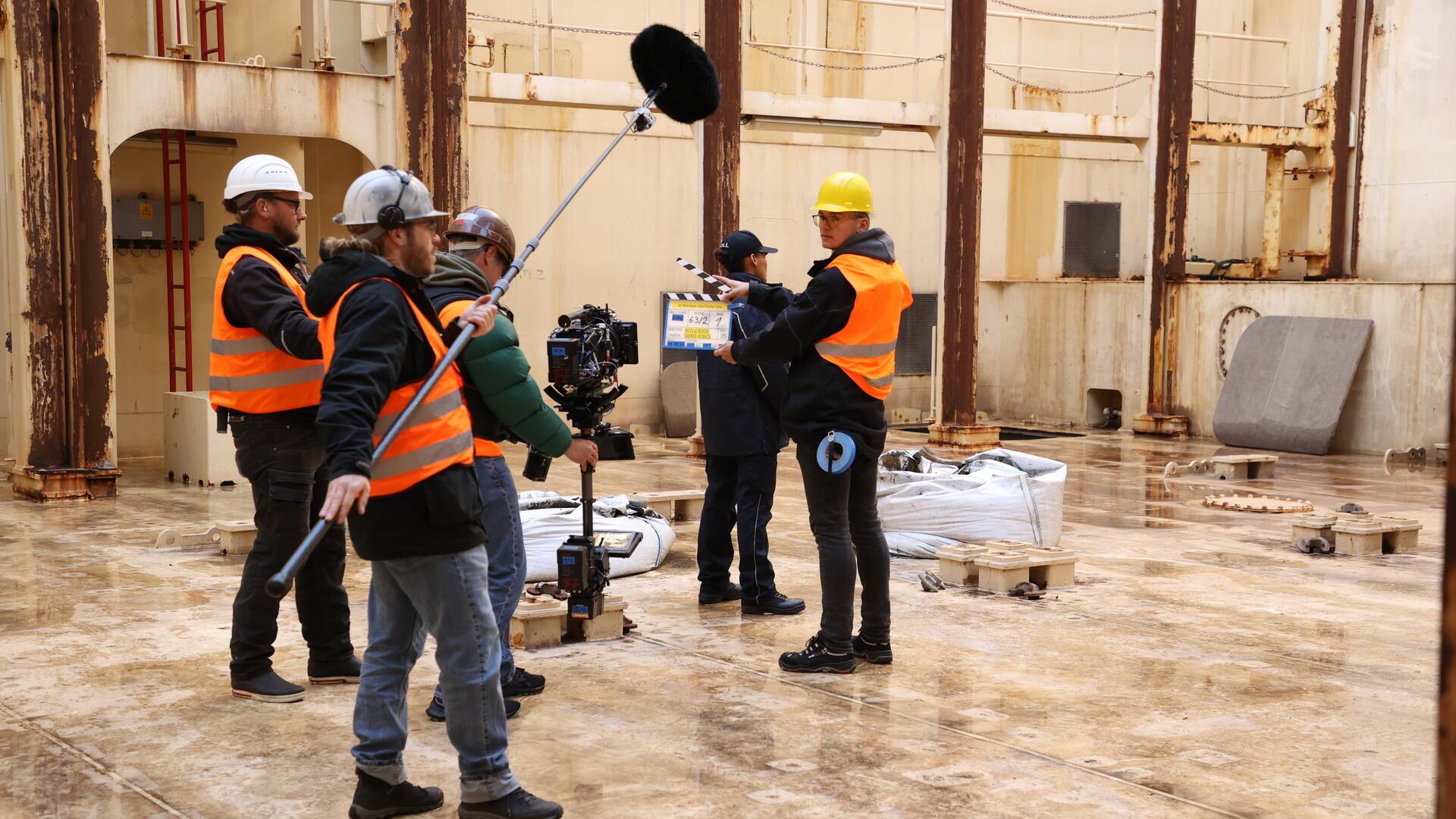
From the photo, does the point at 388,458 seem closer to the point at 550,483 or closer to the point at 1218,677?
the point at 1218,677

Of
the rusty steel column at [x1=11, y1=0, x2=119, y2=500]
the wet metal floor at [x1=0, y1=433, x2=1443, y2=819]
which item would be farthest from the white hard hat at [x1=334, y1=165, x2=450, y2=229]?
the rusty steel column at [x1=11, y1=0, x2=119, y2=500]

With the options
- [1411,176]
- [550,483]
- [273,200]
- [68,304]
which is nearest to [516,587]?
[273,200]

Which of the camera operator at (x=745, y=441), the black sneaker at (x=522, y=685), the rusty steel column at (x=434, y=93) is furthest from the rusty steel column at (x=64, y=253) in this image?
the black sneaker at (x=522, y=685)

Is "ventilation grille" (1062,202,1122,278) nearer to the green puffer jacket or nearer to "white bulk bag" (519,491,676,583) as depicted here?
"white bulk bag" (519,491,676,583)

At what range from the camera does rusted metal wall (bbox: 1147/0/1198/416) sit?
53.4 ft

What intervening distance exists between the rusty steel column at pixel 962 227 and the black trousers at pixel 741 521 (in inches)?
317

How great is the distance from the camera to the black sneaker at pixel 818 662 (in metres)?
5.96

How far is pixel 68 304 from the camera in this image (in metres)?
10.9

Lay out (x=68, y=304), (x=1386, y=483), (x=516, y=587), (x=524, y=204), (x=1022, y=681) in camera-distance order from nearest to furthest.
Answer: (x=516, y=587), (x=1022, y=681), (x=68, y=304), (x=1386, y=483), (x=524, y=204)

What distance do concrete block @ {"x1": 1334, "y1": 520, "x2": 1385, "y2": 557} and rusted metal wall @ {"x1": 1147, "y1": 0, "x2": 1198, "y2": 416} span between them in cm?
783

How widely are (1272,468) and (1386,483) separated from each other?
984 mm

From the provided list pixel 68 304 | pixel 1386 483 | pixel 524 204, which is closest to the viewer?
pixel 68 304

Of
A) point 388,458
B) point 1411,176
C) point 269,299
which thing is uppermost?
point 1411,176

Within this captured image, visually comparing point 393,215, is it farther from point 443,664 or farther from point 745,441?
point 745,441
